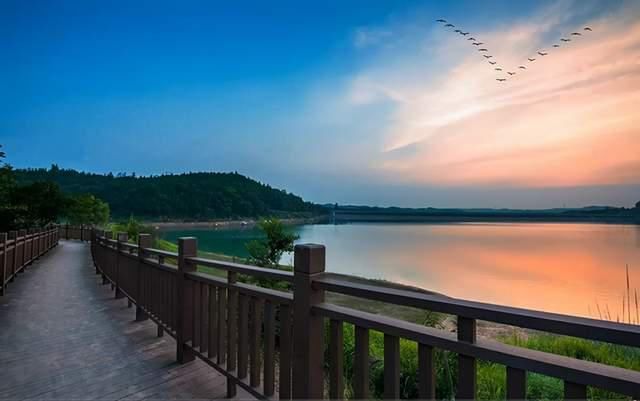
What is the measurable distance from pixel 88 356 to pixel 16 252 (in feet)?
22.3

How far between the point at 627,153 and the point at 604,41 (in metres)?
4.87

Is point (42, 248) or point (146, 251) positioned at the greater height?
point (146, 251)

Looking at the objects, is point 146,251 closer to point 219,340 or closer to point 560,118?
point 219,340

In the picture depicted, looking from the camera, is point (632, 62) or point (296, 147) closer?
point (632, 62)

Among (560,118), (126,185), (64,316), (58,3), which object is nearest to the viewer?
(64,316)

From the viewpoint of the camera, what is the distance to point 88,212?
3170 cm

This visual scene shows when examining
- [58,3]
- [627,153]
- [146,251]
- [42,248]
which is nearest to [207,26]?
[58,3]

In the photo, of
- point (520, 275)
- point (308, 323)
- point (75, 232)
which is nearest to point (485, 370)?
point (308, 323)

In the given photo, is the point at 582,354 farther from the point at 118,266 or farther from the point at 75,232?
the point at 75,232

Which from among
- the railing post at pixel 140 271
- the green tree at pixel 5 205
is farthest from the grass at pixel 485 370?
the green tree at pixel 5 205

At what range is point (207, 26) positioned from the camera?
11148mm

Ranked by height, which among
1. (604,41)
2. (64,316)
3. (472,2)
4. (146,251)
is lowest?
(64,316)

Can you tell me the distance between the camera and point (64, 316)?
555 cm

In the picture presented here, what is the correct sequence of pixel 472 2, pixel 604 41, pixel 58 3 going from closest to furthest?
pixel 604 41 → pixel 472 2 → pixel 58 3
